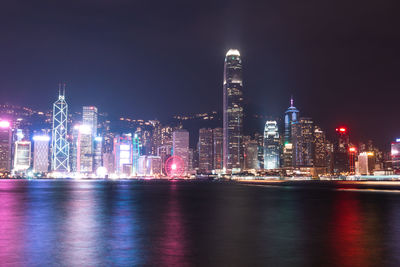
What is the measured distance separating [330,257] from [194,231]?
951 cm

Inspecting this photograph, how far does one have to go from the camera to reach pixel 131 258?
15.7 m

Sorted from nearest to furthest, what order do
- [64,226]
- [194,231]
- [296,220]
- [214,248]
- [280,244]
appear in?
1. [214,248]
2. [280,244]
3. [194,231]
4. [64,226]
5. [296,220]

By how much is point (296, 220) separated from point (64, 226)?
16.1 meters

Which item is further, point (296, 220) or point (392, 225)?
point (296, 220)

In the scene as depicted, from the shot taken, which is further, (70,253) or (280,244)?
(280,244)

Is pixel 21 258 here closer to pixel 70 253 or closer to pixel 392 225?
pixel 70 253

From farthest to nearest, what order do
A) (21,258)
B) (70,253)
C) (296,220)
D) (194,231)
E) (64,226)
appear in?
(296,220) → (64,226) → (194,231) → (70,253) → (21,258)

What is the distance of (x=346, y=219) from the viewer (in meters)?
30.9

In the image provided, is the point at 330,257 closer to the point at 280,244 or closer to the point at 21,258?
the point at 280,244

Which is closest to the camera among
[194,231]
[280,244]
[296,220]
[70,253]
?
[70,253]

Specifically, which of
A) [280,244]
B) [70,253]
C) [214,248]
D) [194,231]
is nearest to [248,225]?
[194,231]

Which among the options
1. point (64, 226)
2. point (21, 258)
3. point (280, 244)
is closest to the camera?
point (21, 258)

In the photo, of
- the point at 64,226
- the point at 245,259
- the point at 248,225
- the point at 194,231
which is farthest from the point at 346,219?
the point at 64,226

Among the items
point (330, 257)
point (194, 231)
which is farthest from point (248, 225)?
point (330, 257)
